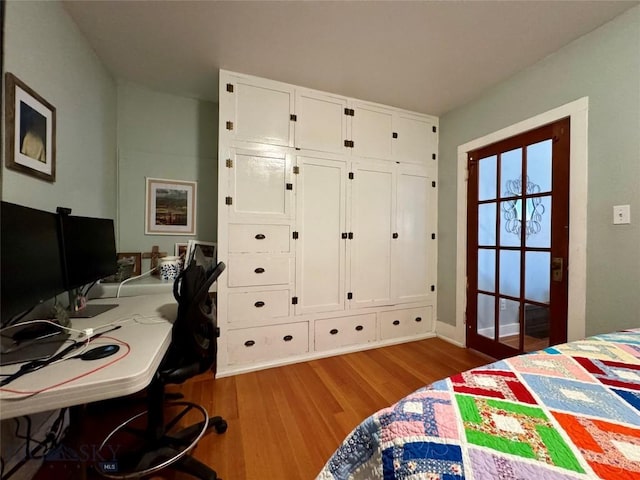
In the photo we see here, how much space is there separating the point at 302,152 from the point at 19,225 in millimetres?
1810

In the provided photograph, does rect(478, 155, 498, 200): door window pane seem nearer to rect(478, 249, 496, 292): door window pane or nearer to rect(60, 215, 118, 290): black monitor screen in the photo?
rect(478, 249, 496, 292): door window pane

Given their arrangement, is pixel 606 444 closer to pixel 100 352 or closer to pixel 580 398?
pixel 580 398

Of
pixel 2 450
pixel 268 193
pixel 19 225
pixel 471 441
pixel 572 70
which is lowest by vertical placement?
pixel 2 450

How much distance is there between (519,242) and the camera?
2096 millimetres

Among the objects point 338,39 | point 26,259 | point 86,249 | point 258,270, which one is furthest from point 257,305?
point 338,39

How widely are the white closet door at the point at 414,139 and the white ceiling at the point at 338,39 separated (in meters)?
0.37

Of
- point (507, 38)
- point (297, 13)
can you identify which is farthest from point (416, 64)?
point (297, 13)

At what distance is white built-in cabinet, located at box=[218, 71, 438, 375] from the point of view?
208 cm

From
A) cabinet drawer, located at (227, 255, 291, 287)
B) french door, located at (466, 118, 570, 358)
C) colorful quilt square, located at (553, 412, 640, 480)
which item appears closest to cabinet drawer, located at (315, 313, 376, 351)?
cabinet drawer, located at (227, 255, 291, 287)

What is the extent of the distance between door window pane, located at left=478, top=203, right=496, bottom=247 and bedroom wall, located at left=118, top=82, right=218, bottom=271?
2.67 metres

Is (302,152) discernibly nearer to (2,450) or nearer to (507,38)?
(507,38)

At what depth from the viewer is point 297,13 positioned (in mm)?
1554

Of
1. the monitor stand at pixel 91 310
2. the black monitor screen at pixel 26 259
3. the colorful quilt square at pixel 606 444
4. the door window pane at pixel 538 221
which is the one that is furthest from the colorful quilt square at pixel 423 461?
the door window pane at pixel 538 221

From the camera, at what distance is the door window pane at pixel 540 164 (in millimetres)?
1918
